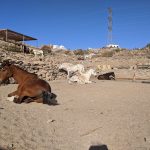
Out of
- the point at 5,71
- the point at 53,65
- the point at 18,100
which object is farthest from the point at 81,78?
the point at 18,100

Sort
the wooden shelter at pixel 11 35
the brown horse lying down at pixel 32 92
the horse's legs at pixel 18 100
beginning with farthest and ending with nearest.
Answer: the wooden shelter at pixel 11 35 → the brown horse lying down at pixel 32 92 → the horse's legs at pixel 18 100

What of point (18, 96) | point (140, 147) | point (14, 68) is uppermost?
point (14, 68)

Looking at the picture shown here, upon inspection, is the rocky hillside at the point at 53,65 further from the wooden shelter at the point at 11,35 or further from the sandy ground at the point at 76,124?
the sandy ground at the point at 76,124

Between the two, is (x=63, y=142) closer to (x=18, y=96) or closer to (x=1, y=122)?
(x=1, y=122)

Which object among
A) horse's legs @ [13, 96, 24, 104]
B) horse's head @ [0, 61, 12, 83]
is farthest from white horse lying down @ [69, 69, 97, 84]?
horse's legs @ [13, 96, 24, 104]

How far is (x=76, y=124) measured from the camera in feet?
25.5

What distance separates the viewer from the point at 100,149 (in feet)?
20.1

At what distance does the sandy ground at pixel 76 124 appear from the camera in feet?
20.5

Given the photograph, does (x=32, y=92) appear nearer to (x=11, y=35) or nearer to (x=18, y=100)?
(x=18, y=100)

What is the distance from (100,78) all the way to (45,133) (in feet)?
44.7

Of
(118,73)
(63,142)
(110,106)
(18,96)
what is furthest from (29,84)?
(118,73)

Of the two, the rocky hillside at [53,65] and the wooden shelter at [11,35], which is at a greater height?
the wooden shelter at [11,35]

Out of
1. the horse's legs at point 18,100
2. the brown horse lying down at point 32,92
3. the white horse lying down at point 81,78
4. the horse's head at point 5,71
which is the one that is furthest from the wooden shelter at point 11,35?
the horse's legs at point 18,100

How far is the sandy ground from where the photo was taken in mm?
6262
